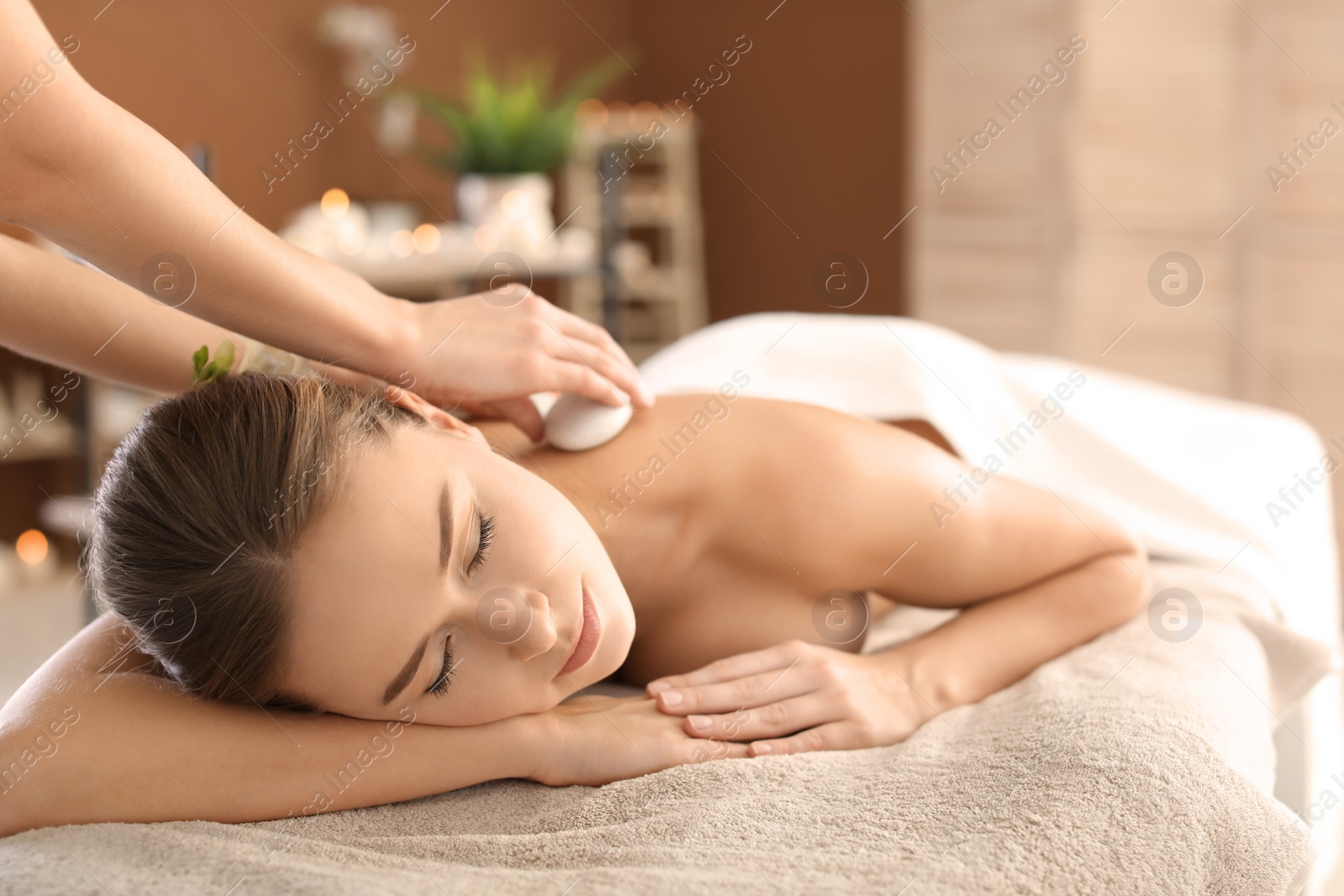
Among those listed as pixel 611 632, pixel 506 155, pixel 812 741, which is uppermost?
pixel 506 155

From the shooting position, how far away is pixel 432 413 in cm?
111

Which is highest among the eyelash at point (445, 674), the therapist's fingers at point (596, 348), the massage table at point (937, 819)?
the therapist's fingers at point (596, 348)

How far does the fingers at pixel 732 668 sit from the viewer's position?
3.57 ft

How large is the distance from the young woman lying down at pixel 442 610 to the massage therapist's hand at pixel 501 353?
63 mm

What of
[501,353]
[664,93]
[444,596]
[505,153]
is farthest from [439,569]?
[664,93]

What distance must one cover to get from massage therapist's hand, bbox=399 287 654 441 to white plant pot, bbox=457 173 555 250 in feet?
8.08

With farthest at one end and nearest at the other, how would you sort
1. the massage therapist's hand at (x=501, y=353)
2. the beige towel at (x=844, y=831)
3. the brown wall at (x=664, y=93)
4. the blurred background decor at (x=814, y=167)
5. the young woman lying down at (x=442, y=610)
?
the brown wall at (x=664, y=93) < the blurred background decor at (x=814, y=167) < the massage therapist's hand at (x=501, y=353) < the young woman lying down at (x=442, y=610) < the beige towel at (x=844, y=831)

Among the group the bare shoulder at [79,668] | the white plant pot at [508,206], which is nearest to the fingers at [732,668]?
the bare shoulder at [79,668]

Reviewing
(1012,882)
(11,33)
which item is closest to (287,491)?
(11,33)

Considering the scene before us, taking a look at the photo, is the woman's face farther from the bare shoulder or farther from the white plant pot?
the white plant pot

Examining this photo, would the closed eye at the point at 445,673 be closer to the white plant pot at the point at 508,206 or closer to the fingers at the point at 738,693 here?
the fingers at the point at 738,693

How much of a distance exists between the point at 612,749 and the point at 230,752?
33 cm

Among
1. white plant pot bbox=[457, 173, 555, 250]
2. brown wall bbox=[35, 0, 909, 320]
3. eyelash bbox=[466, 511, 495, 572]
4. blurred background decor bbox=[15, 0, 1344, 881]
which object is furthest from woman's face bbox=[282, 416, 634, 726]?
brown wall bbox=[35, 0, 909, 320]

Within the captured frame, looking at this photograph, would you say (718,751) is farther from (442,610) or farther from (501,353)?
(501,353)
